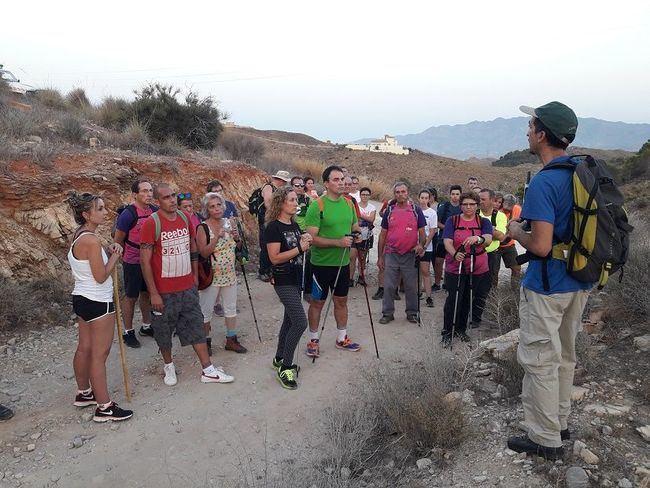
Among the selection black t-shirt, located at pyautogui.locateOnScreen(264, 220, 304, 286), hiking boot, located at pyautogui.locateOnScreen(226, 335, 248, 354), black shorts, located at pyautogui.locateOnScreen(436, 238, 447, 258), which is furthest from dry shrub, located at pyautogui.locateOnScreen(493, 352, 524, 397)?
black shorts, located at pyautogui.locateOnScreen(436, 238, 447, 258)

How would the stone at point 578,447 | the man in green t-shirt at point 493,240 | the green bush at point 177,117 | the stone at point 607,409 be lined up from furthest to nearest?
the green bush at point 177,117, the man in green t-shirt at point 493,240, the stone at point 607,409, the stone at point 578,447

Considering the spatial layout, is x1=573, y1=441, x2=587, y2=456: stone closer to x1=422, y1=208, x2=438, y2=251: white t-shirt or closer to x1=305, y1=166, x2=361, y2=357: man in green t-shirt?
x1=305, y1=166, x2=361, y2=357: man in green t-shirt

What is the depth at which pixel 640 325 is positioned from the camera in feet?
16.2

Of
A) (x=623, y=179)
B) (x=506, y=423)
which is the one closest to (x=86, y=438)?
(x=506, y=423)

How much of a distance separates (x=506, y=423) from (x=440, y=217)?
4.47m

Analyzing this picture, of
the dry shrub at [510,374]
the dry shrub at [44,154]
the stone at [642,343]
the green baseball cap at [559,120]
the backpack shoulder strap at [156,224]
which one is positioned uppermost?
the green baseball cap at [559,120]

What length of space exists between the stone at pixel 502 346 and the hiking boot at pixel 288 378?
2.02 metres

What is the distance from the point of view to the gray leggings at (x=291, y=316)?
4.54m

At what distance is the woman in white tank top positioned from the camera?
3.80 meters

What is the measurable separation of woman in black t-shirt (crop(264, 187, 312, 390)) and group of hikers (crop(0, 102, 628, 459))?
11mm

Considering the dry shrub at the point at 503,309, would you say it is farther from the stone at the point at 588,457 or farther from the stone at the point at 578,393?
the stone at the point at 588,457

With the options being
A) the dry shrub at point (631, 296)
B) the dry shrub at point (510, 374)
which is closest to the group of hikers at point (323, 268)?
the dry shrub at point (510, 374)

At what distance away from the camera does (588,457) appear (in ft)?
9.45

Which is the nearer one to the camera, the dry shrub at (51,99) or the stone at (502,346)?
the stone at (502,346)
